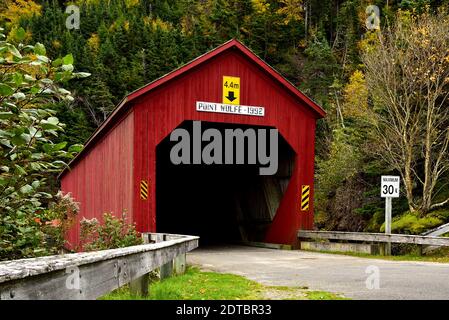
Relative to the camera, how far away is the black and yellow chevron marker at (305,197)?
1745 centimetres

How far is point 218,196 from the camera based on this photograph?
22.6 m

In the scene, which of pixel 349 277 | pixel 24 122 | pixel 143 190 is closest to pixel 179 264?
pixel 349 277

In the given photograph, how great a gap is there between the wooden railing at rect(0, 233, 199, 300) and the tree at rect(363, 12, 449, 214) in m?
14.0

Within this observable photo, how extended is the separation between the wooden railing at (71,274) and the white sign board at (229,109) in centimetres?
1104

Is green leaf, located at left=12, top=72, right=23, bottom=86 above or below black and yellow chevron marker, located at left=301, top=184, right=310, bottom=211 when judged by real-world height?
above

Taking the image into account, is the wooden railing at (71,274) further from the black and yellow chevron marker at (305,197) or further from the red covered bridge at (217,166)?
the black and yellow chevron marker at (305,197)

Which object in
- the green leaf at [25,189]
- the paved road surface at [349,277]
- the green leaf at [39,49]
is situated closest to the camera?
the green leaf at [39,49]

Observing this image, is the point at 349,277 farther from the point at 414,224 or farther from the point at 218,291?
the point at 414,224

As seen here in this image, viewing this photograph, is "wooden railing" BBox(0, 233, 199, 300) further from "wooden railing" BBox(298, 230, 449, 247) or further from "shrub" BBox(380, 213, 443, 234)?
"shrub" BBox(380, 213, 443, 234)

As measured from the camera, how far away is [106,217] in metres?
12.1

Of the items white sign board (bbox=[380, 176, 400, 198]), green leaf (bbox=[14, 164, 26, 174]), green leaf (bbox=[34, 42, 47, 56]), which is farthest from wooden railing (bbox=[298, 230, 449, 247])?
green leaf (bbox=[34, 42, 47, 56])

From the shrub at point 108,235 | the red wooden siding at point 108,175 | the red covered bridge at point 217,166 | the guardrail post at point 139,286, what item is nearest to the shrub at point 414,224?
the red covered bridge at point 217,166

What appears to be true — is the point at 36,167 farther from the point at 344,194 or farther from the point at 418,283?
the point at 344,194

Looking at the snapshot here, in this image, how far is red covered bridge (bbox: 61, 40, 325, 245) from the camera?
596 inches
